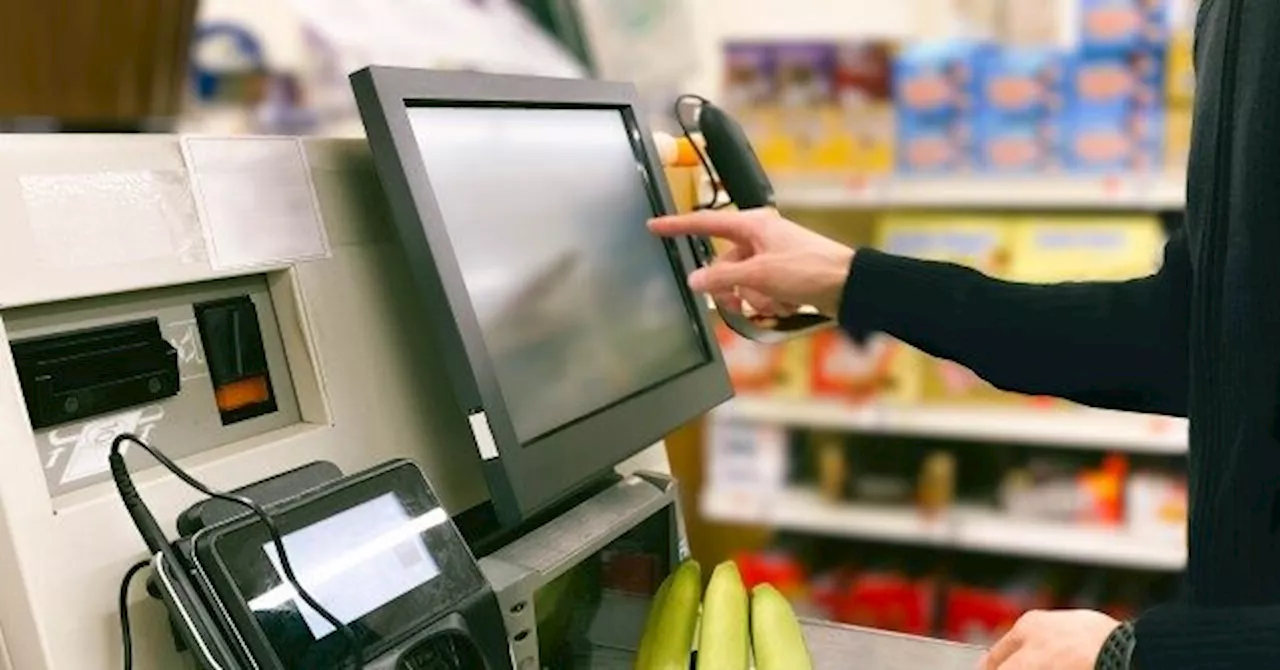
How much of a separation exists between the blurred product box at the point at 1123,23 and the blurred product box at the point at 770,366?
82cm

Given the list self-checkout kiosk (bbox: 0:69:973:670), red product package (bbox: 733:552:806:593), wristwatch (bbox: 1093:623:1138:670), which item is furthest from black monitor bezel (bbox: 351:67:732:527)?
red product package (bbox: 733:552:806:593)

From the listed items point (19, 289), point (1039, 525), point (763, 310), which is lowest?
point (1039, 525)

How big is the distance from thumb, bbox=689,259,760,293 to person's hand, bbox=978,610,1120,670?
0.35 m

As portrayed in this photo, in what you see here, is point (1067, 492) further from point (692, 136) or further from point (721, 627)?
point (721, 627)

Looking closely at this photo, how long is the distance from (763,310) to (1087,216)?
5.39ft

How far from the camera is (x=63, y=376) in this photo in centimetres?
71

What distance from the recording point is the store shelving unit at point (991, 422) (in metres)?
2.51

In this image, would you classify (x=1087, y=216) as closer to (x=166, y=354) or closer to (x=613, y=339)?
(x=613, y=339)

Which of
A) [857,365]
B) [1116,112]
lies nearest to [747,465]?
[857,365]

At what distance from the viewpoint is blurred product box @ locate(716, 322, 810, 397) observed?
275 cm

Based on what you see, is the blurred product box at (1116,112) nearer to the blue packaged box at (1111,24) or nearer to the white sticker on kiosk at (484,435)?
the blue packaged box at (1111,24)

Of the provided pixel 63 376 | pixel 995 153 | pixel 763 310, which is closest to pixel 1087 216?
pixel 995 153

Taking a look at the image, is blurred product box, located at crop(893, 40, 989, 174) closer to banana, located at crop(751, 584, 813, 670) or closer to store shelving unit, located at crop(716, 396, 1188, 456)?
store shelving unit, located at crop(716, 396, 1188, 456)

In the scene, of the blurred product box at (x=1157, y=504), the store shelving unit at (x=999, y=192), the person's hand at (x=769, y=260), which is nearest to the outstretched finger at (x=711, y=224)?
the person's hand at (x=769, y=260)
